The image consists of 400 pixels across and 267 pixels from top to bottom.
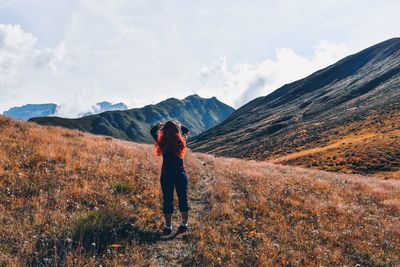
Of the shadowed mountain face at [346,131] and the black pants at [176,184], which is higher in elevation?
the black pants at [176,184]

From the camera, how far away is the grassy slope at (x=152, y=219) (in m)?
7.05

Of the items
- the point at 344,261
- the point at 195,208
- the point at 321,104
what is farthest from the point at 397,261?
the point at 321,104

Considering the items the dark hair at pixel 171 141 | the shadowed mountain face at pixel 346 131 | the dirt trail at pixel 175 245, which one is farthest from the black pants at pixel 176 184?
the shadowed mountain face at pixel 346 131

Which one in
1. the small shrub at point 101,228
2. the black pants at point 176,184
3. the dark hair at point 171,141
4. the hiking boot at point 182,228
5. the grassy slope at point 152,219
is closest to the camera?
the grassy slope at point 152,219

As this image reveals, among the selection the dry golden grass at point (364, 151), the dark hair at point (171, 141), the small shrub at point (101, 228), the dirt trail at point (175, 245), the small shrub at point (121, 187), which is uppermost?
the dark hair at point (171, 141)

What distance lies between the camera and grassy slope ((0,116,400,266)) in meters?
7.05

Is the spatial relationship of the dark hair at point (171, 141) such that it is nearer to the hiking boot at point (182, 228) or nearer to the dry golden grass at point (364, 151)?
the hiking boot at point (182, 228)

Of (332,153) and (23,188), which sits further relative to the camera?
(332,153)

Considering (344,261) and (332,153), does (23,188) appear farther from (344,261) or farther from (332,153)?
(332,153)

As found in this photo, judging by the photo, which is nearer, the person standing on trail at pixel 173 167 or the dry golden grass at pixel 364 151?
the person standing on trail at pixel 173 167

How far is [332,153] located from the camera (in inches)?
2805

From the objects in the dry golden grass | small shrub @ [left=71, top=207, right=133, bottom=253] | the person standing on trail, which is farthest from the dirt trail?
the dry golden grass

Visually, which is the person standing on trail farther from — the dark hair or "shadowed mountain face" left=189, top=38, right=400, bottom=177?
"shadowed mountain face" left=189, top=38, right=400, bottom=177

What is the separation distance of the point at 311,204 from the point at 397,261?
396 centimetres
